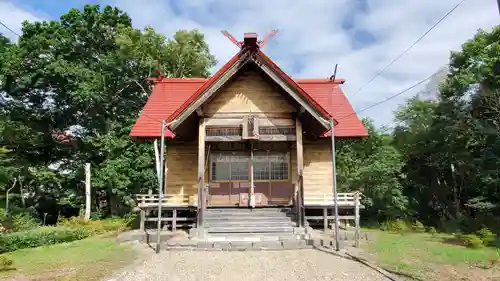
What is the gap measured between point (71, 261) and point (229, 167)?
772cm

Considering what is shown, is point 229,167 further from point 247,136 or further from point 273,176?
point 247,136

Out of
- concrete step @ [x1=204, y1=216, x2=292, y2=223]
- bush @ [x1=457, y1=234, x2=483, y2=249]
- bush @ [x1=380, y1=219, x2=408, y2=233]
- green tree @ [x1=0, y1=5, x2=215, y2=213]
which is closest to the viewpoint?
bush @ [x1=457, y1=234, x2=483, y2=249]

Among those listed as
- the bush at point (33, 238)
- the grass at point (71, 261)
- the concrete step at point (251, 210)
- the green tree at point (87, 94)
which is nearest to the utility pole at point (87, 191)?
the green tree at point (87, 94)

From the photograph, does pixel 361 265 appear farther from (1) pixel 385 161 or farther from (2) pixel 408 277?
(1) pixel 385 161

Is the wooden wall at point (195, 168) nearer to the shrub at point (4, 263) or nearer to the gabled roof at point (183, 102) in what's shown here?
the gabled roof at point (183, 102)

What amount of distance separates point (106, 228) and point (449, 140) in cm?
2126

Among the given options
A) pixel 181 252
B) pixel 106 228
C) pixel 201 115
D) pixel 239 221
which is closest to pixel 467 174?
pixel 239 221

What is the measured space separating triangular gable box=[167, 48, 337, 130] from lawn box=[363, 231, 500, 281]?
4838 mm

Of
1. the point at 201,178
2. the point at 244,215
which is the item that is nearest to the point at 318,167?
the point at 244,215

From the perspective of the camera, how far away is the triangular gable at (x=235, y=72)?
12.2 metres

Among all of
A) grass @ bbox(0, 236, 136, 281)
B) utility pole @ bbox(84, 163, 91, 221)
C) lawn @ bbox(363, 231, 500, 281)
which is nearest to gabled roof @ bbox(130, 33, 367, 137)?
grass @ bbox(0, 236, 136, 281)

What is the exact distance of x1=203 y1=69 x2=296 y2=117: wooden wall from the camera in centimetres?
1357

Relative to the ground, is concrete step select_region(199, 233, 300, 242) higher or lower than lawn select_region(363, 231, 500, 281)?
higher

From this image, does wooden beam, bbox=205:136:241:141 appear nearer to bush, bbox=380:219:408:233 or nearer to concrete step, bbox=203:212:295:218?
concrete step, bbox=203:212:295:218
